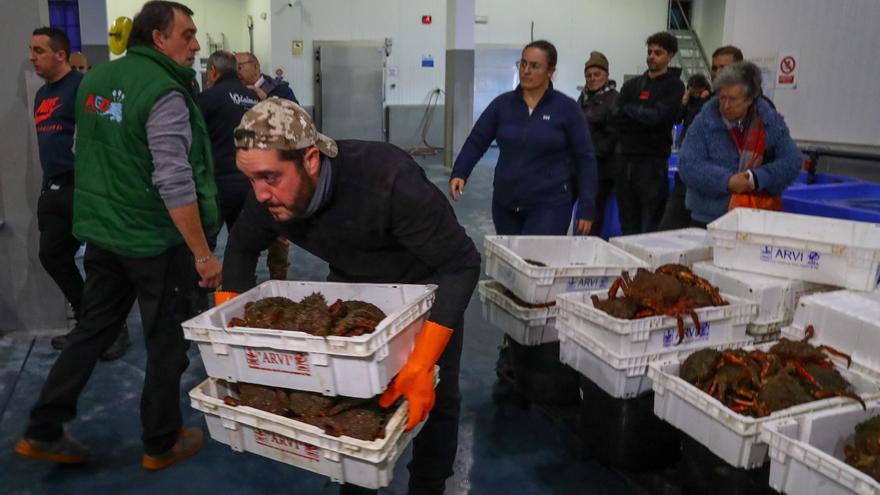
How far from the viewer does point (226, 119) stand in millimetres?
3877

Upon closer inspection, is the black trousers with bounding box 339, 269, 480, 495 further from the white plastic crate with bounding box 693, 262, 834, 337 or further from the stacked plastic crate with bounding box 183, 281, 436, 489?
the white plastic crate with bounding box 693, 262, 834, 337

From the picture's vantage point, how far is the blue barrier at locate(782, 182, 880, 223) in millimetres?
3656

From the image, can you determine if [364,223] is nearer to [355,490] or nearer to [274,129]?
[274,129]

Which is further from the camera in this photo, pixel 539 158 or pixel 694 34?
pixel 694 34

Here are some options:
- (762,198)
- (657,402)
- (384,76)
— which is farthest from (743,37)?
(384,76)

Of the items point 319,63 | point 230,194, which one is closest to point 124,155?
point 230,194

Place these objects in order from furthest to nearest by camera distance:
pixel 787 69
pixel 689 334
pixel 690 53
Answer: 1. pixel 690 53
2. pixel 787 69
3. pixel 689 334

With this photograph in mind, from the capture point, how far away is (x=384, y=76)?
12.9 m

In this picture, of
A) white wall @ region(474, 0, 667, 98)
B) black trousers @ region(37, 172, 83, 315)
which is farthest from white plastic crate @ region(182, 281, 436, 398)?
white wall @ region(474, 0, 667, 98)

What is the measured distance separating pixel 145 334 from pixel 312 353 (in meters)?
1.28

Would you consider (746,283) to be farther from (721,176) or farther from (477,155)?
(477,155)

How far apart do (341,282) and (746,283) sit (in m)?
1.65

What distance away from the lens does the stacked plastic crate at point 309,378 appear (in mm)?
1645

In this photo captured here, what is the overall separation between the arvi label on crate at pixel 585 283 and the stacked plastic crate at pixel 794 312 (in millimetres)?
420
